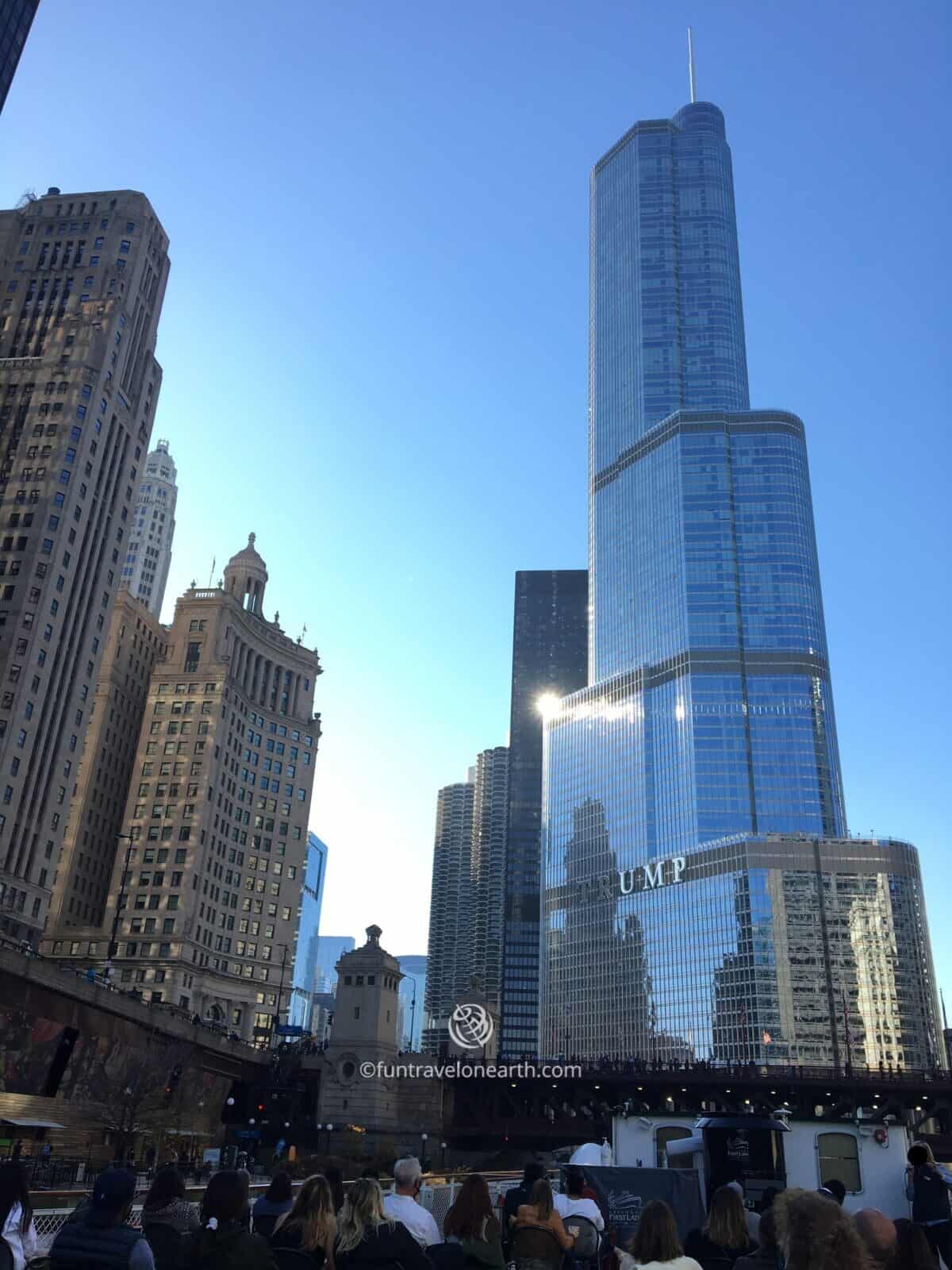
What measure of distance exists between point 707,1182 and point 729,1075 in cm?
8094

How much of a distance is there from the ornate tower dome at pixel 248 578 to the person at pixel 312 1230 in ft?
516

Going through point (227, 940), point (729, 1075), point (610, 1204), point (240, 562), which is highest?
point (240, 562)

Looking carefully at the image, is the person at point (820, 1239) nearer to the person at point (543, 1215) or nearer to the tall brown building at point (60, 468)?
the person at point (543, 1215)

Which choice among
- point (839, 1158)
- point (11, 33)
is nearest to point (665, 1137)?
point (839, 1158)

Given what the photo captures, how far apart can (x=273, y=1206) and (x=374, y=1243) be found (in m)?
3.70

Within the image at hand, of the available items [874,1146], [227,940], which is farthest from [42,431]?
[874,1146]

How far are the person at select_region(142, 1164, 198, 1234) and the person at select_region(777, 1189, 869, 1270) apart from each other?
674cm

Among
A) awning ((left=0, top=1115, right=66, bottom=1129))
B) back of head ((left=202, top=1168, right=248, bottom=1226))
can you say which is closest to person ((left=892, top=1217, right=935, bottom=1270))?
back of head ((left=202, top=1168, right=248, bottom=1226))

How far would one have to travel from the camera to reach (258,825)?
→ 15262 centimetres

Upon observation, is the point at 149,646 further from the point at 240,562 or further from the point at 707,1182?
the point at 707,1182

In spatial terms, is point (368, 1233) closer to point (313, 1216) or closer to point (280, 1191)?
point (313, 1216)

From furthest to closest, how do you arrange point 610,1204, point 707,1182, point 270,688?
point 270,688, point 707,1182, point 610,1204

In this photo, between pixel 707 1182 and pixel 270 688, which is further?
pixel 270 688

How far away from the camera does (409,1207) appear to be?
38.2 feet
